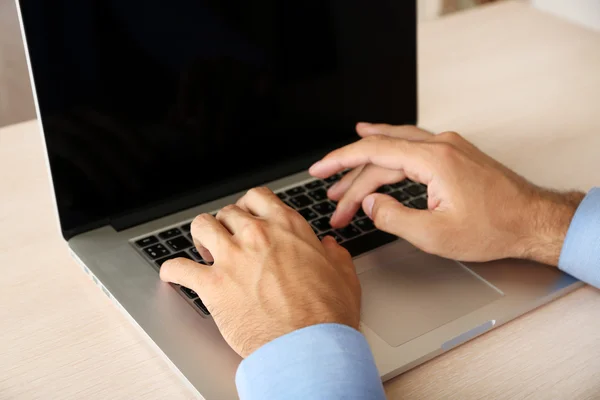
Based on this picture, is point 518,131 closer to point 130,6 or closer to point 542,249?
point 542,249

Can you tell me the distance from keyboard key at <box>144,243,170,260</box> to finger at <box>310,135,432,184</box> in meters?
0.21

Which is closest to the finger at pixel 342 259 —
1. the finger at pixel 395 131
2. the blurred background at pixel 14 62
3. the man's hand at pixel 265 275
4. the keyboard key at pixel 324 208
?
the man's hand at pixel 265 275

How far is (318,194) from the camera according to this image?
0.99 metres

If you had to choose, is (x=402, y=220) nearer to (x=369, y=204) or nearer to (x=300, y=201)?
(x=369, y=204)

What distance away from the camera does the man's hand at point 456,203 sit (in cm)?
83

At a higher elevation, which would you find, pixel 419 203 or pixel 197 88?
pixel 197 88

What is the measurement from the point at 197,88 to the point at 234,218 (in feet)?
0.65

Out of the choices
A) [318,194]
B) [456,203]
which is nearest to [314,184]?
[318,194]

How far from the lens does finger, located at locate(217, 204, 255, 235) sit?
0.82 metres

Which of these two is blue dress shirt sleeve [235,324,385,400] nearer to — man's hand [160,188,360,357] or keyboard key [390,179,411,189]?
man's hand [160,188,360,357]

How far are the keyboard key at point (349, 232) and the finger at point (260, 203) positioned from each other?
0.11 meters

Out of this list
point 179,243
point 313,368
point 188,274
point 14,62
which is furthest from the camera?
point 14,62

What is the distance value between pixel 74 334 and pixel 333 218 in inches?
13.4

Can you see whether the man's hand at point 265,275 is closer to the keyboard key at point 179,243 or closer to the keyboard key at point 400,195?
the keyboard key at point 179,243
